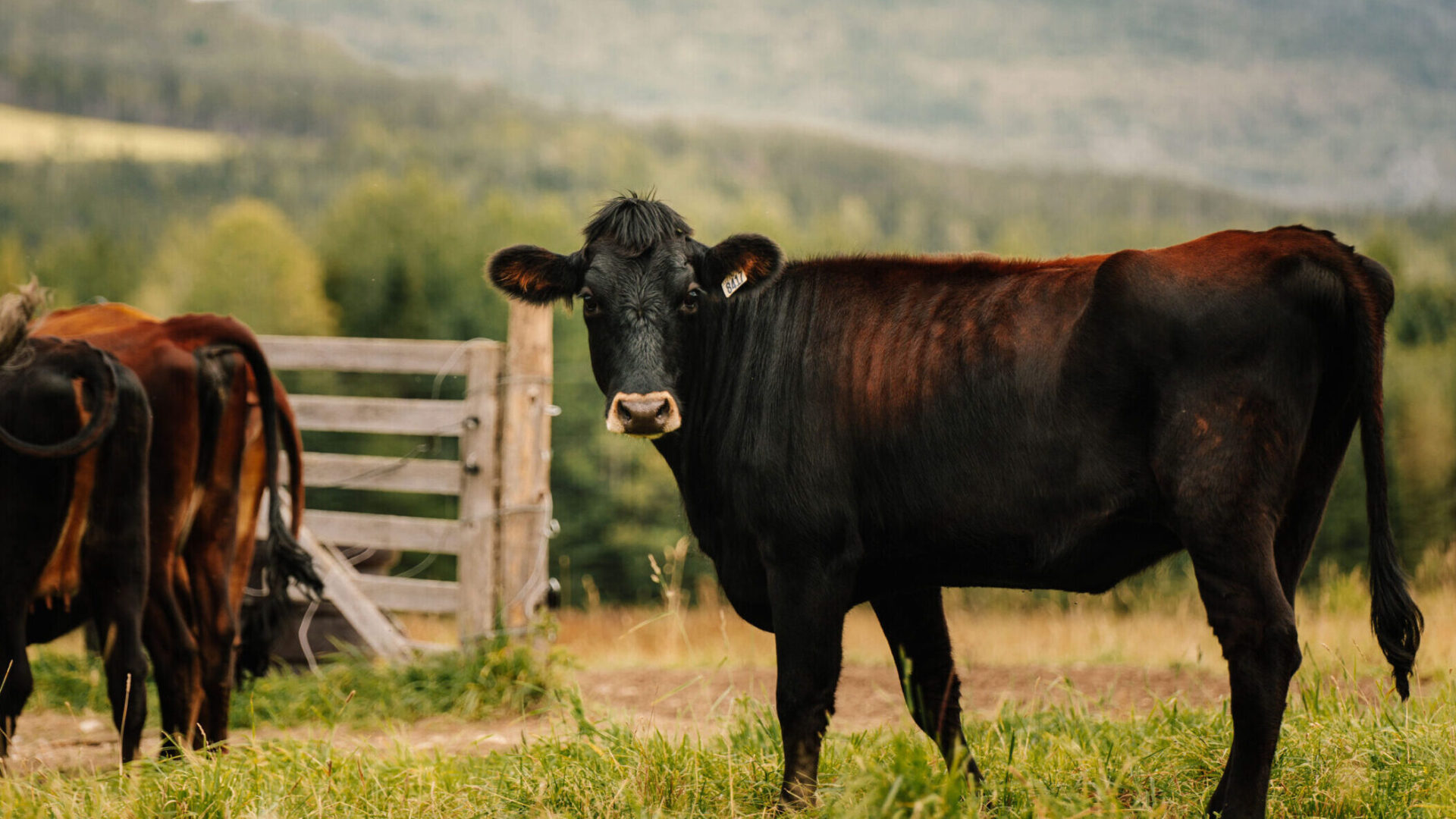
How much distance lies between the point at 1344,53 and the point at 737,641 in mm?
165619

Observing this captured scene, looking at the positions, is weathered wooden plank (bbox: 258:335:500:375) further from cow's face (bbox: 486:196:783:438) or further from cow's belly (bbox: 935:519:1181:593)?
cow's belly (bbox: 935:519:1181:593)

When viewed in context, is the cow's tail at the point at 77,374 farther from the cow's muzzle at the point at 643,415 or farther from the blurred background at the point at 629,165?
the blurred background at the point at 629,165

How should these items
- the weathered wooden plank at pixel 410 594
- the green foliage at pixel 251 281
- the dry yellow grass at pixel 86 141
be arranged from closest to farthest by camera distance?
the weathered wooden plank at pixel 410 594
the green foliage at pixel 251 281
the dry yellow grass at pixel 86 141

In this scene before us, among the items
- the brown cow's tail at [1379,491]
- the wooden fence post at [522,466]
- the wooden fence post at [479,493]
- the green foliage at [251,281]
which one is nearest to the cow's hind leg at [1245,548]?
the brown cow's tail at [1379,491]

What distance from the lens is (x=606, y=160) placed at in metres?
93.1

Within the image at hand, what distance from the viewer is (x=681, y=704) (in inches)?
268

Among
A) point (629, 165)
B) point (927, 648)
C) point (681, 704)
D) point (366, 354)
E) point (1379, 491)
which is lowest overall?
point (681, 704)

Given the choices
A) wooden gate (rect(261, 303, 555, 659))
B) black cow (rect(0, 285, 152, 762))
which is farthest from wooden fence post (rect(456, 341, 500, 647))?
black cow (rect(0, 285, 152, 762))

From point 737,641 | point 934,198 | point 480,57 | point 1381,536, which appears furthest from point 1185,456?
point 480,57

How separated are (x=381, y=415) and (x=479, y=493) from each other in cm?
117

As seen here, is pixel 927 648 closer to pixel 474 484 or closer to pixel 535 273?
pixel 535 273

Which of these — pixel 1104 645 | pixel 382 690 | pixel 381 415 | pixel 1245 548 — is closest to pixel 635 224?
pixel 1245 548

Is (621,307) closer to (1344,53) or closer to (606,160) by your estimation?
(606,160)

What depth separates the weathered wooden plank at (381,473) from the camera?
25.5ft
